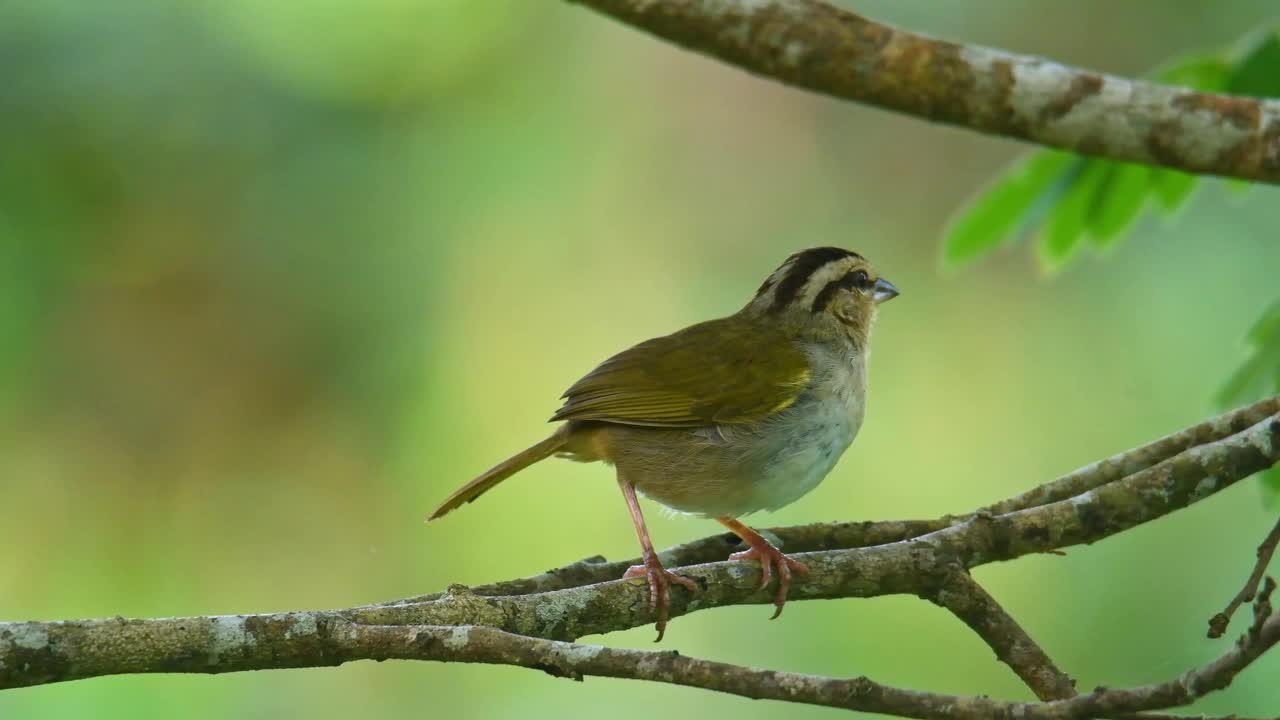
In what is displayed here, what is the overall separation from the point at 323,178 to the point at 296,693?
3.45 metres

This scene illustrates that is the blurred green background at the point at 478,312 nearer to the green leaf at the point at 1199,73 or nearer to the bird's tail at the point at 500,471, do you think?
the bird's tail at the point at 500,471

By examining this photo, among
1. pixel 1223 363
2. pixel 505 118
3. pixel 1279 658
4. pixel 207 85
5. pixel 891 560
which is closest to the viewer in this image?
pixel 891 560

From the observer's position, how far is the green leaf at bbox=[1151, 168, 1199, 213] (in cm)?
467

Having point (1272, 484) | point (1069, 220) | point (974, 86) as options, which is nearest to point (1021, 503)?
point (1272, 484)

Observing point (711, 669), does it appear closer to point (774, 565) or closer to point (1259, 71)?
point (774, 565)

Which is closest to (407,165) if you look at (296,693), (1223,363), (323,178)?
(323,178)

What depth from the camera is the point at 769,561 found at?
13.0 feet

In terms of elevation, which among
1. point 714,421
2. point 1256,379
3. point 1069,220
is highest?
point 1069,220

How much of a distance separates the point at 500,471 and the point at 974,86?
2.11 metres

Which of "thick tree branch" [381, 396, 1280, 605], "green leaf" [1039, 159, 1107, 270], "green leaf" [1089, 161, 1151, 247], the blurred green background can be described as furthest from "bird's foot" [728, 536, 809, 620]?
the blurred green background

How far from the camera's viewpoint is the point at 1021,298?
354 inches

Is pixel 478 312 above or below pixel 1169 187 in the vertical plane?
above

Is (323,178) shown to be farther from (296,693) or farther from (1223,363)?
(1223,363)

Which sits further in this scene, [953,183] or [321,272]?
[953,183]
